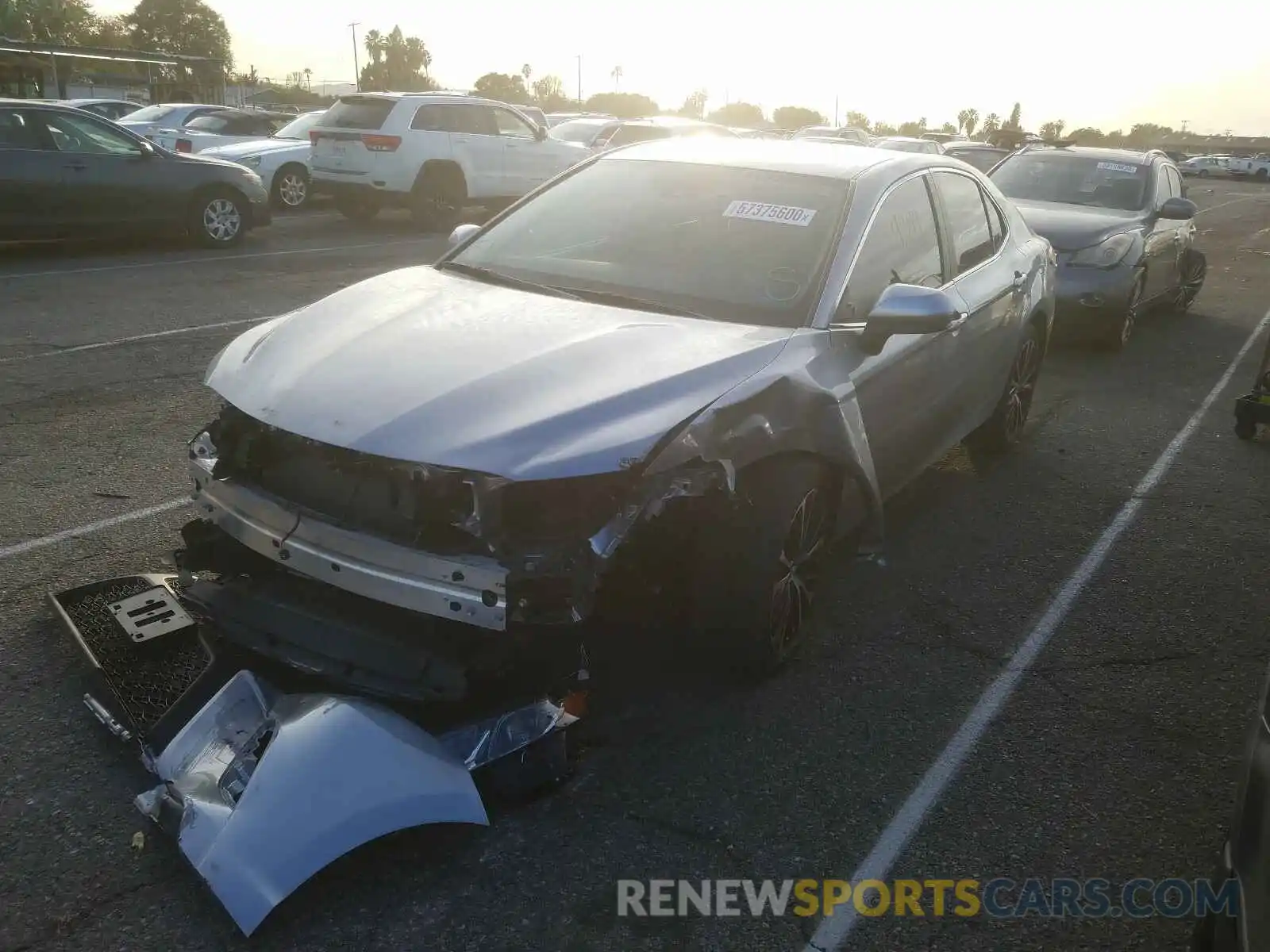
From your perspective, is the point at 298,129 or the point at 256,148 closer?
the point at 256,148

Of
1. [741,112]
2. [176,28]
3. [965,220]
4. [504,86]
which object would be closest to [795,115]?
[741,112]

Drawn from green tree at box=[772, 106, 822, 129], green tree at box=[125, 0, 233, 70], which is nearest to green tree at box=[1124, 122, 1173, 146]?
green tree at box=[772, 106, 822, 129]

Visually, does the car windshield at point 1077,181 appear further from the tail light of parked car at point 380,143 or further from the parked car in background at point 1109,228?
the tail light of parked car at point 380,143

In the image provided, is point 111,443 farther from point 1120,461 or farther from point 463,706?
point 1120,461

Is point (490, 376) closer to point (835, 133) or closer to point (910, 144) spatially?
point (910, 144)

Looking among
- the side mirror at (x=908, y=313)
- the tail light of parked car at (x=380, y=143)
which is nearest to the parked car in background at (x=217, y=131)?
the tail light of parked car at (x=380, y=143)

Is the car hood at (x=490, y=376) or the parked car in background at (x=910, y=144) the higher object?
the parked car in background at (x=910, y=144)

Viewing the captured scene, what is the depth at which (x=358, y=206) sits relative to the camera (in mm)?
15758

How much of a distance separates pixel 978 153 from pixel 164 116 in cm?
1417

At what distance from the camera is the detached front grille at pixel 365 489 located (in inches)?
111

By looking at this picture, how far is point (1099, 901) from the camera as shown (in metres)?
2.74

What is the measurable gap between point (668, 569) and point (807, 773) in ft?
2.43

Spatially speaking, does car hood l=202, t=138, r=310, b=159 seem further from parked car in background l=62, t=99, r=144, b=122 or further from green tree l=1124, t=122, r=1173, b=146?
green tree l=1124, t=122, r=1173, b=146

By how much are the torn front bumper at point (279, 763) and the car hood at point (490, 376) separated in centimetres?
72
